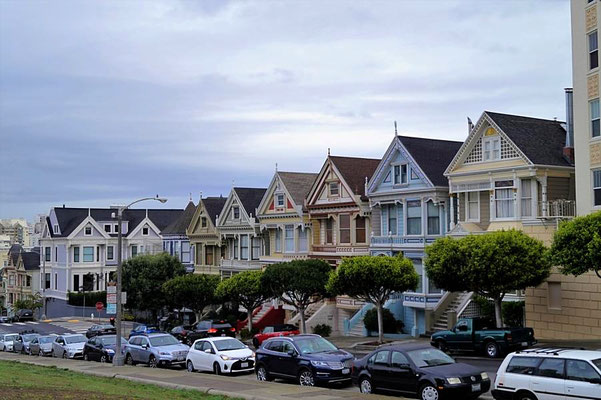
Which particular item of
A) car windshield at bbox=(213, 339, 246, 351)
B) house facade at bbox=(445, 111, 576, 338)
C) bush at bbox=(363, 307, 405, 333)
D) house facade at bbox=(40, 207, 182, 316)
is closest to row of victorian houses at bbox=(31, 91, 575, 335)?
house facade at bbox=(445, 111, 576, 338)

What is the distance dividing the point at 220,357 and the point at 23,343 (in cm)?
2092

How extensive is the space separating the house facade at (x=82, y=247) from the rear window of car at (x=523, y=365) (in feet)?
224

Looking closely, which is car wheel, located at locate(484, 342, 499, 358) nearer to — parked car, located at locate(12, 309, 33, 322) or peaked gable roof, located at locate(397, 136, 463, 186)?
peaked gable roof, located at locate(397, 136, 463, 186)

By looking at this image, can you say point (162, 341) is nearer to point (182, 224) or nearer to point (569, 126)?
point (569, 126)

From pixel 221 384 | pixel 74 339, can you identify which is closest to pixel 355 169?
pixel 74 339

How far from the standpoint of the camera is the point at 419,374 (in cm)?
2000

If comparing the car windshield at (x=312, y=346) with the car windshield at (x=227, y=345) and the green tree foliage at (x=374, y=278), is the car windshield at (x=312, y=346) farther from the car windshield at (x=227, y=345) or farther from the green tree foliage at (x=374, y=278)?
the green tree foliage at (x=374, y=278)

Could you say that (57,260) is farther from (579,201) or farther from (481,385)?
(481,385)

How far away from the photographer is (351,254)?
161 feet

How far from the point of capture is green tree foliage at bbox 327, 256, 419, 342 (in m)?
38.0

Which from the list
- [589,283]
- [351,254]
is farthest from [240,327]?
[589,283]

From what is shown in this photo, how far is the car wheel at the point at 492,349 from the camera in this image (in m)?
30.2

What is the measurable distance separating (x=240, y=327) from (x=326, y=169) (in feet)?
45.7

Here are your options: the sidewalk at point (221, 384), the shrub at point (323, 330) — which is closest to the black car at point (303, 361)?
the sidewalk at point (221, 384)
